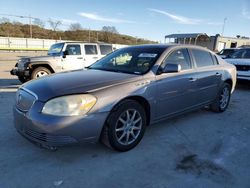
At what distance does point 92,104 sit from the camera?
2.90 m

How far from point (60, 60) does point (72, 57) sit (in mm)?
557

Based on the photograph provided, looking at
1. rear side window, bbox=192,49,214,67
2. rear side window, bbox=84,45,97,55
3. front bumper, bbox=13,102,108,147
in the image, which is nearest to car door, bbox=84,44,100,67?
rear side window, bbox=84,45,97,55

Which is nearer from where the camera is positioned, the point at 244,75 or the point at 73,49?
the point at 244,75

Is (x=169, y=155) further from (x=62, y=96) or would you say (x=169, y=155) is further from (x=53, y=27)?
(x=53, y=27)

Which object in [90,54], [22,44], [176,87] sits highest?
[22,44]

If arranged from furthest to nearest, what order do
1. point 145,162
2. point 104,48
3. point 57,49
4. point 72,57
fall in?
point 104,48 → point 57,49 → point 72,57 → point 145,162

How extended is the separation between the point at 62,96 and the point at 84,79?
60cm

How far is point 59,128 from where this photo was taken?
2760 millimetres

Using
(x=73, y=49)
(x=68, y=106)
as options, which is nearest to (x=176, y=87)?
(x=68, y=106)

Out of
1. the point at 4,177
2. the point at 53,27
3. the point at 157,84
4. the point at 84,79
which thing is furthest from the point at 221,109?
the point at 53,27

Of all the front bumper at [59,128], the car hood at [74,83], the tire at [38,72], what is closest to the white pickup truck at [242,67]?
the car hood at [74,83]

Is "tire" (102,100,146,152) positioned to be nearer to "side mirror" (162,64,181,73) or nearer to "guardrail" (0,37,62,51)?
"side mirror" (162,64,181,73)

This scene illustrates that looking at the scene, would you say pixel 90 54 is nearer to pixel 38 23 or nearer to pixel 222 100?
pixel 222 100

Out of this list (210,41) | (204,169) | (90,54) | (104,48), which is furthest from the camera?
(210,41)
